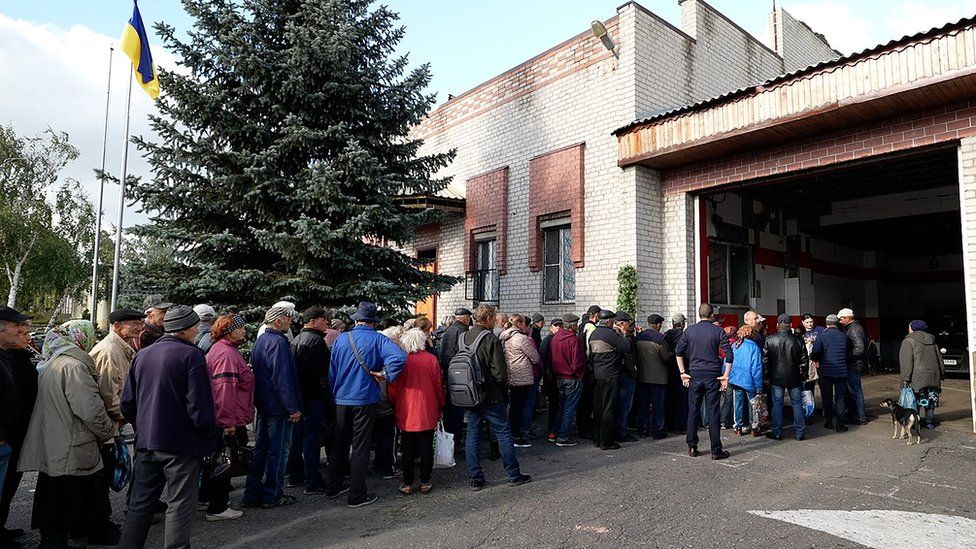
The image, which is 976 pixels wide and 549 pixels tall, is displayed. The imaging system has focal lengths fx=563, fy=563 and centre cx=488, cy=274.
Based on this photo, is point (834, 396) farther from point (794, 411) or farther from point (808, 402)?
point (794, 411)

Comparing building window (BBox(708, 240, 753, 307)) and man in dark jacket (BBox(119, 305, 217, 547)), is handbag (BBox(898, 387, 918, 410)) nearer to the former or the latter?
building window (BBox(708, 240, 753, 307))

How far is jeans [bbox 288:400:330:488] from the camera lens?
5801 millimetres

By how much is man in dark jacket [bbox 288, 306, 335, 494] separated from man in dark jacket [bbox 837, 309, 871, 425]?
7.79 m

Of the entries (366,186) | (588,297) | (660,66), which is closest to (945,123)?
(660,66)

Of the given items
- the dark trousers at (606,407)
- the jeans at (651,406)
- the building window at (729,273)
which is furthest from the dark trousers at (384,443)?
the building window at (729,273)

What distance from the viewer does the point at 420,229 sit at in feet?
54.3

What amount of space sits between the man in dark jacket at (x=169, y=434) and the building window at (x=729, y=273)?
1004 centimetres

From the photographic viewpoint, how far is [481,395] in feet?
19.2

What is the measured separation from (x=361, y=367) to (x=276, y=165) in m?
4.88

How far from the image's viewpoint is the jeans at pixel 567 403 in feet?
25.1

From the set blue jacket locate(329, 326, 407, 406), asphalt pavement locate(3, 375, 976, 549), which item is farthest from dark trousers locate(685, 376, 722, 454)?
blue jacket locate(329, 326, 407, 406)

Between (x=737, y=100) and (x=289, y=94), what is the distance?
7305 millimetres

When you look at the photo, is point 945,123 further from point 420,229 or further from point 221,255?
point 420,229

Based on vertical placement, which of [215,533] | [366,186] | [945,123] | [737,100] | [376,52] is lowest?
[215,533]
